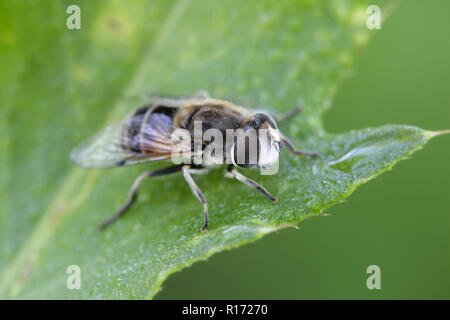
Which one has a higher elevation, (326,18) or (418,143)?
(326,18)

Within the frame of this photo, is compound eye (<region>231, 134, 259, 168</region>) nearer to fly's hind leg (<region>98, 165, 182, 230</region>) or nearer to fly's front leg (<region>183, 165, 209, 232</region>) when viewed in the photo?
fly's front leg (<region>183, 165, 209, 232</region>)

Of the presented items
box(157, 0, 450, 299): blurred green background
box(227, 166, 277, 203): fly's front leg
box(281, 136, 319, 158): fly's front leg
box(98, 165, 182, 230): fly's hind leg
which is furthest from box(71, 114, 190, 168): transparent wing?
box(157, 0, 450, 299): blurred green background

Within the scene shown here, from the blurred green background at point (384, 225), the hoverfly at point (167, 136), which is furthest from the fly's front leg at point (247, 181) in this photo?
the blurred green background at point (384, 225)

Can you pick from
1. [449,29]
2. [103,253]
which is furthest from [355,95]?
[103,253]

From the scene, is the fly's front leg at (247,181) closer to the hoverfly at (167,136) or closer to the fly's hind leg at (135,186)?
the hoverfly at (167,136)

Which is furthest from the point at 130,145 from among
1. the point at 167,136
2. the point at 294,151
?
the point at 294,151
